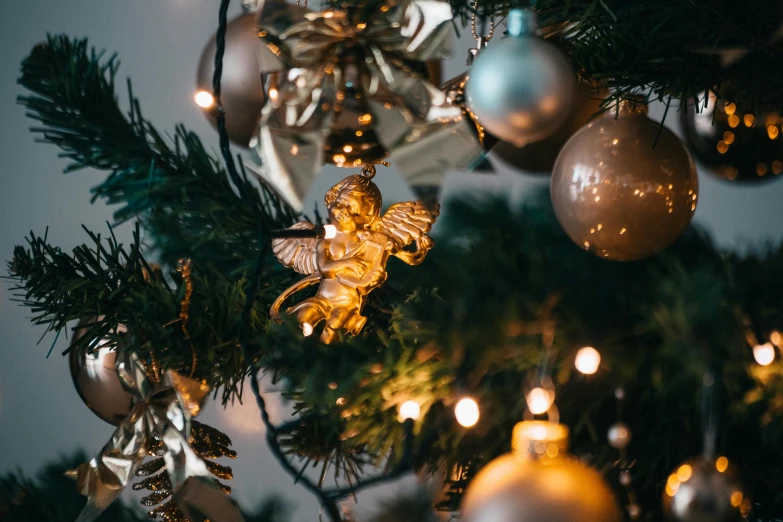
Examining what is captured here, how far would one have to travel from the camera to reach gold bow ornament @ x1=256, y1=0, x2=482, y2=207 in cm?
33

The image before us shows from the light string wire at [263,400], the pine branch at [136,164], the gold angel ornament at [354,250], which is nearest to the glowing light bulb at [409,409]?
the light string wire at [263,400]

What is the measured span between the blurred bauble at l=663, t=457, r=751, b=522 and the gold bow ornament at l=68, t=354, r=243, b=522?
0.73ft

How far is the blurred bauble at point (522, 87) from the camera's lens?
34 cm

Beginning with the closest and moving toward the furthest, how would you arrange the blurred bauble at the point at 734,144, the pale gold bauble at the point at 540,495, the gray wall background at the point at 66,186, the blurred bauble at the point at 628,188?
1. the pale gold bauble at the point at 540,495
2. the blurred bauble at the point at 628,188
3. the blurred bauble at the point at 734,144
4. the gray wall background at the point at 66,186

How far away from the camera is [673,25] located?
347 mm

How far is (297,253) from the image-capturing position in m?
0.49

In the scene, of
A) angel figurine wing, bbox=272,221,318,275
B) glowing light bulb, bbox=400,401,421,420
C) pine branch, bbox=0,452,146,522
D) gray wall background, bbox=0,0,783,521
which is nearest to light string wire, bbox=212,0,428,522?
glowing light bulb, bbox=400,401,421,420

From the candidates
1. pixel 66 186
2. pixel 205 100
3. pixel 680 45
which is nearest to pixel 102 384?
pixel 205 100

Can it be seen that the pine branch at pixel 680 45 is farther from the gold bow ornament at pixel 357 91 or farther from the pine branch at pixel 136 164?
the pine branch at pixel 136 164

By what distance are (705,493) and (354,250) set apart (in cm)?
23

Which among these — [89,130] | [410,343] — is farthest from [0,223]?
[410,343]

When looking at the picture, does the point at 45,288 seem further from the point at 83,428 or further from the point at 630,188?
the point at 83,428

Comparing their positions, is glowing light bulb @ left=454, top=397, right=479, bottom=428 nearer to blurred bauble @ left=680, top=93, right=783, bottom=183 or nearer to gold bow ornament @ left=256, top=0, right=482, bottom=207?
gold bow ornament @ left=256, top=0, right=482, bottom=207

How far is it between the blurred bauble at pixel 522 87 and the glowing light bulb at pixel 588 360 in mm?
101
